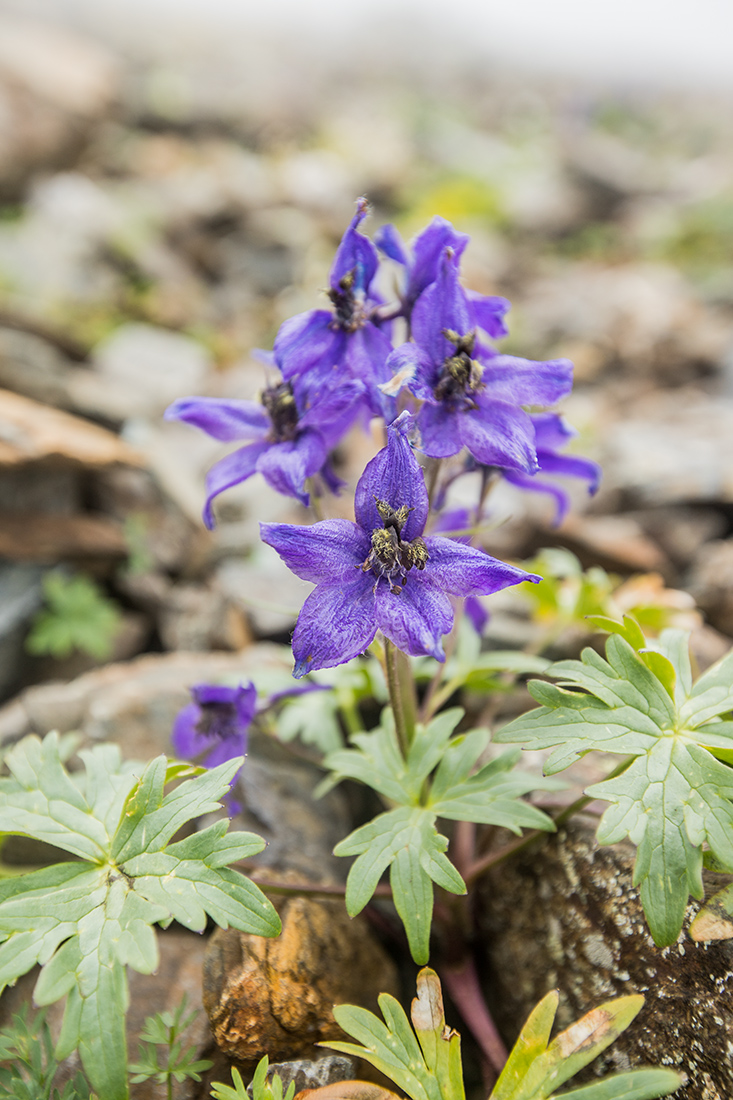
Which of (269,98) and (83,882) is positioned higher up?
(269,98)

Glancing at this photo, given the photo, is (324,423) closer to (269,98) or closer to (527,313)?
(527,313)

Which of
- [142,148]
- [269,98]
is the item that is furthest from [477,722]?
[269,98]

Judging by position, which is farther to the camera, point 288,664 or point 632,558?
point 632,558

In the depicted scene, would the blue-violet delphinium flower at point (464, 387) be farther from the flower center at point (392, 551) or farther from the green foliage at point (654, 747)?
the green foliage at point (654, 747)

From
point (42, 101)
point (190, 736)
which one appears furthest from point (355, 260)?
point (42, 101)

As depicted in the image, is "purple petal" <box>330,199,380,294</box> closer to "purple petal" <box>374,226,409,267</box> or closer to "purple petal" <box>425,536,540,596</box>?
"purple petal" <box>374,226,409,267</box>

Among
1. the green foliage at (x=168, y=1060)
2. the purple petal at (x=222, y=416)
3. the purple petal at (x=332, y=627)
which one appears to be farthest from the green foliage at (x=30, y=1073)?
the purple petal at (x=222, y=416)
